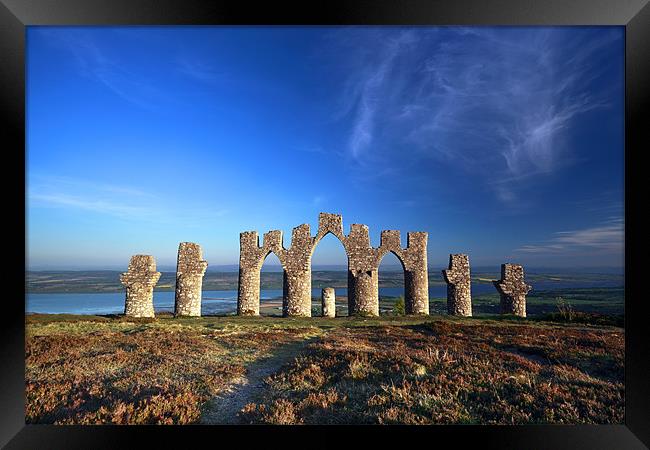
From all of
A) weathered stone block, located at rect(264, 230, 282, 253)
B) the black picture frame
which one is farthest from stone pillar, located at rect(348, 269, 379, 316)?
the black picture frame

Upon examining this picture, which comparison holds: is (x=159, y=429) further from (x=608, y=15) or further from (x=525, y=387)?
(x=608, y=15)

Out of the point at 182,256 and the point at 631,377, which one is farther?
the point at 182,256

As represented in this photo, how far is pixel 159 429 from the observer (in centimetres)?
659

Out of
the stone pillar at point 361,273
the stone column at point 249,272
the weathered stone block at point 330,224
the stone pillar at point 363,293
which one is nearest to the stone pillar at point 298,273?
the weathered stone block at point 330,224

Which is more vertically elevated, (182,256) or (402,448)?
(182,256)

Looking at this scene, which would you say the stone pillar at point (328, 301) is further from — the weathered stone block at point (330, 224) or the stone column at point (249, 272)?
the stone column at point (249, 272)

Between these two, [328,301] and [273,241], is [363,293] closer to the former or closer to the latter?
[328,301]

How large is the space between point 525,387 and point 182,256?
24.0 metres

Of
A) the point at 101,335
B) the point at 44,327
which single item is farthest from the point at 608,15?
the point at 44,327

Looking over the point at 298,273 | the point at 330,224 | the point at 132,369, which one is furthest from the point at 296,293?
the point at 132,369

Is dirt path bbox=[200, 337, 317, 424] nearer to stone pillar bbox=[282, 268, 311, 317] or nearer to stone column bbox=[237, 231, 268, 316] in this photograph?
stone pillar bbox=[282, 268, 311, 317]

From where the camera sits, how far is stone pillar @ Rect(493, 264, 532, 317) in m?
25.9

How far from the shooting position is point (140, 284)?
963 inches

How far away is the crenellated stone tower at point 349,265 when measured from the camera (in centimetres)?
2678
